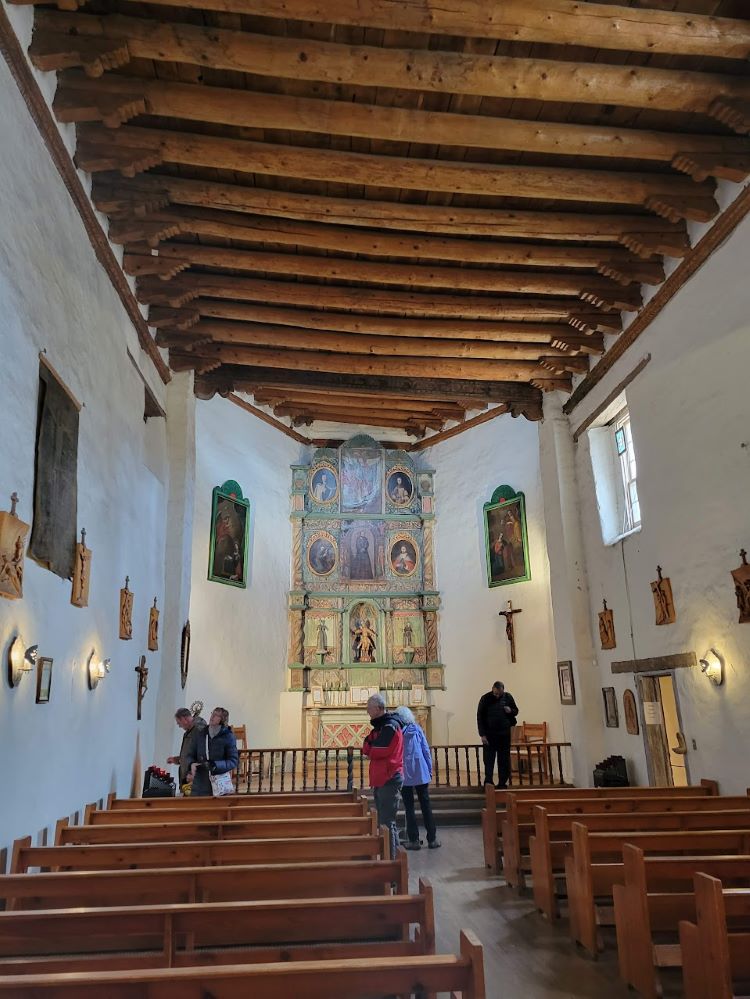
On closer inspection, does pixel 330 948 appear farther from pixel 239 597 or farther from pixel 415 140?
pixel 239 597

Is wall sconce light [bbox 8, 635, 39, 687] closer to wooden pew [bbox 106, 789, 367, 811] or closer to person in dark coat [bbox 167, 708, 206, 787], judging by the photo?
wooden pew [bbox 106, 789, 367, 811]

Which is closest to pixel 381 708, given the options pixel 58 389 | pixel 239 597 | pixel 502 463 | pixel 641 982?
pixel 641 982

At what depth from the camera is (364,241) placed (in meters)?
8.62

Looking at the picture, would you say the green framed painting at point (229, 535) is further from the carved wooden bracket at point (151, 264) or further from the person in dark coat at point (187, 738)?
the person in dark coat at point (187, 738)

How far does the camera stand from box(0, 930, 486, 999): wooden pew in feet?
7.45

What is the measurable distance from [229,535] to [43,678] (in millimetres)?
8724

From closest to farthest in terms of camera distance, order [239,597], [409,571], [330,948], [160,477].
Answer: [330,948] < [160,477] < [239,597] < [409,571]

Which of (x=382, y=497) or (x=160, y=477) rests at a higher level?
(x=382, y=497)

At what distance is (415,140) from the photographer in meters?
6.93

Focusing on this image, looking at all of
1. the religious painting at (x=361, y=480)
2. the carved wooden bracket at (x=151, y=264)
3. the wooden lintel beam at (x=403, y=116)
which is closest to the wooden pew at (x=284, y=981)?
the wooden lintel beam at (x=403, y=116)

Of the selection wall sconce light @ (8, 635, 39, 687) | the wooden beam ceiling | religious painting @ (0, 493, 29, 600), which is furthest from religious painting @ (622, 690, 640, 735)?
religious painting @ (0, 493, 29, 600)

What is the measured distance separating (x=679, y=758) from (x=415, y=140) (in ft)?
30.7

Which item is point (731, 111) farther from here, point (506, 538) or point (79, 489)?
point (506, 538)

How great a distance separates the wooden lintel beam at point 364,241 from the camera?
8.05 m
